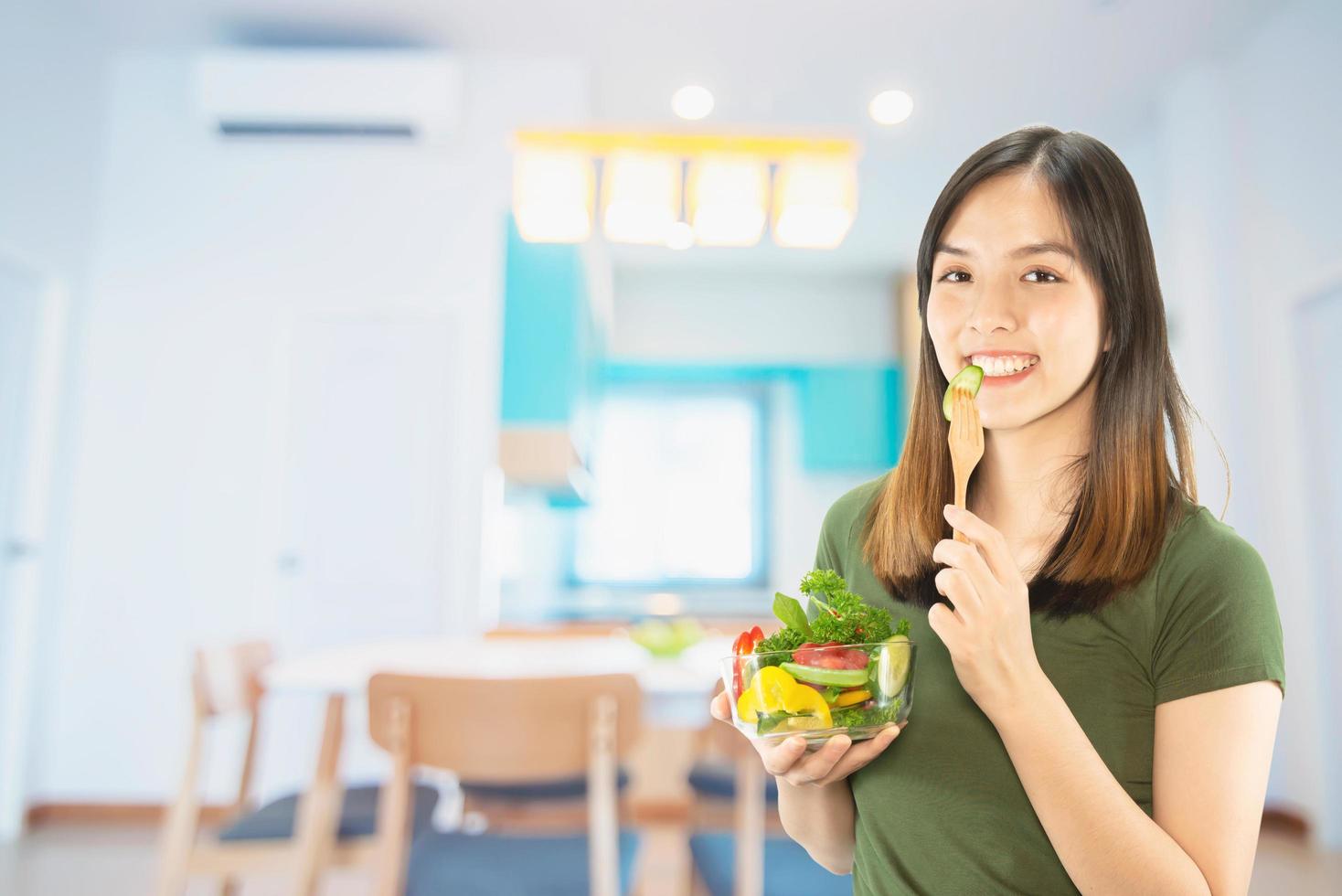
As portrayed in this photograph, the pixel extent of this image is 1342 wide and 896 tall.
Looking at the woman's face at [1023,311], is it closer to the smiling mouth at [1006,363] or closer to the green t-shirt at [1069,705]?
the smiling mouth at [1006,363]

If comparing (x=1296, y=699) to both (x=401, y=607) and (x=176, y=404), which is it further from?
(x=176, y=404)

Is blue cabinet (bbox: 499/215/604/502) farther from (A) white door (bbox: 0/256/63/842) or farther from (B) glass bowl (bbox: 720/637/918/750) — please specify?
(B) glass bowl (bbox: 720/637/918/750)

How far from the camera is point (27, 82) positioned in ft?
11.7

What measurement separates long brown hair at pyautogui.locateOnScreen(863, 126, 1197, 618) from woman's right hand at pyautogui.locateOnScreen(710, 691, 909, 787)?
0.15 metres

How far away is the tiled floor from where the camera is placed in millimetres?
2805

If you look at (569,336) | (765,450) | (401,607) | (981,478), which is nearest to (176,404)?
(401,607)

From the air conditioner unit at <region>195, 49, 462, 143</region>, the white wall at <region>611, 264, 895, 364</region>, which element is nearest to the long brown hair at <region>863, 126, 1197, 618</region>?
the air conditioner unit at <region>195, 49, 462, 143</region>

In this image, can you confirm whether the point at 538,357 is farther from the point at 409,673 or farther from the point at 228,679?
the point at 409,673

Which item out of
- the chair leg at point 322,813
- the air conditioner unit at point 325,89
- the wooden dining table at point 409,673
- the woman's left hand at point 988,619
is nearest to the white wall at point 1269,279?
the wooden dining table at point 409,673

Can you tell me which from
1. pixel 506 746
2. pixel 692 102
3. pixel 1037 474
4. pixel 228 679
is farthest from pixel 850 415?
pixel 1037 474

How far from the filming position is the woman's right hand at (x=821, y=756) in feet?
2.09

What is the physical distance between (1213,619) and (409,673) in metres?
1.25

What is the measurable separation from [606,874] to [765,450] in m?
4.58

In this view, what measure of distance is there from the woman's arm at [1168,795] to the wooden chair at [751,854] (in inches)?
34.1
